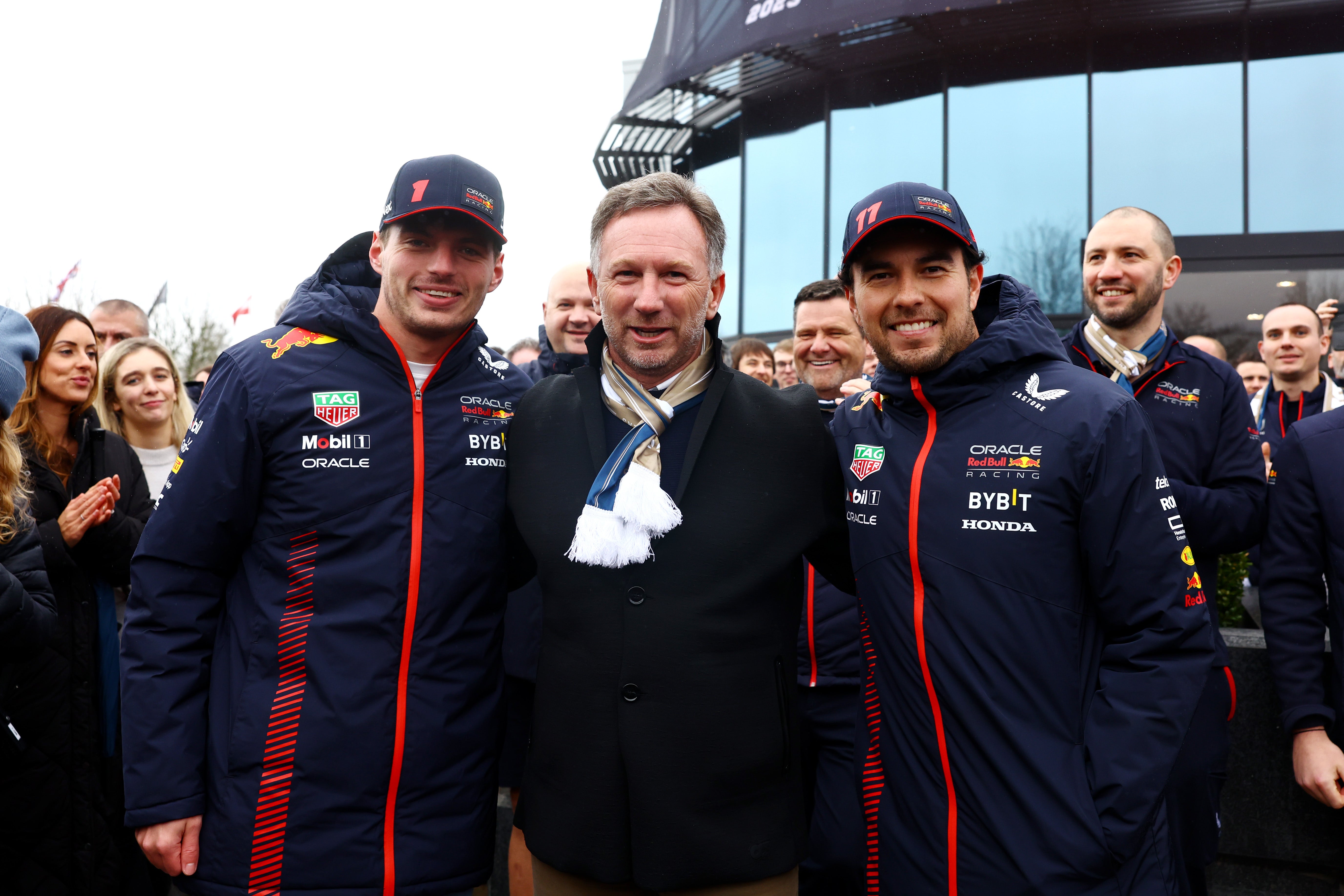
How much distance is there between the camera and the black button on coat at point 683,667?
2.15 metres

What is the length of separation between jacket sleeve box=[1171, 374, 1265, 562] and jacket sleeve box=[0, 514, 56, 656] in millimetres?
3622

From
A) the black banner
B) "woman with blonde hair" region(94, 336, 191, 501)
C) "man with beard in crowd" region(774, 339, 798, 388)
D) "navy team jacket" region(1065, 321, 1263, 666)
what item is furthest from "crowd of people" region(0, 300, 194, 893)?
the black banner

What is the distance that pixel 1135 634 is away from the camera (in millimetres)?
2121

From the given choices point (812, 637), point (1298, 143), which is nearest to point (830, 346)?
point (812, 637)

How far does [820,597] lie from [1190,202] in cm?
1115

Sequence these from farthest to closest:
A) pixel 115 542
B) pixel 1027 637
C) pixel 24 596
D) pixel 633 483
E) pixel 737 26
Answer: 1. pixel 737 26
2. pixel 115 542
3. pixel 24 596
4. pixel 633 483
5. pixel 1027 637

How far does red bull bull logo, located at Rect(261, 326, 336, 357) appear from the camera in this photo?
244 cm

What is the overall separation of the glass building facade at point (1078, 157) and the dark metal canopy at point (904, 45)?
0.62 feet

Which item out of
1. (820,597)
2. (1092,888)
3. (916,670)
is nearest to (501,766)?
(820,597)

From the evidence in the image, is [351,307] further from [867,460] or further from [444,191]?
[867,460]

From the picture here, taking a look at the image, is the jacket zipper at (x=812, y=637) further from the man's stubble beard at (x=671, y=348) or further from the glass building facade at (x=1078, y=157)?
the glass building facade at (x=1078, y=157)

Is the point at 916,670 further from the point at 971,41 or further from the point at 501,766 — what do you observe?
the point at 971,41

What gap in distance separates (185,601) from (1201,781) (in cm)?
313

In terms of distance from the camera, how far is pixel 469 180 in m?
2.51
